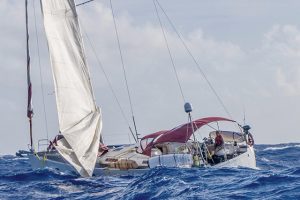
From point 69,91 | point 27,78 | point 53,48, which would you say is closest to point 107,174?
point 69,91

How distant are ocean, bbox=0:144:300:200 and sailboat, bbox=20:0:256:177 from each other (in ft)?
4.46

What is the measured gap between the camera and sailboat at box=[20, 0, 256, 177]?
3369 cm

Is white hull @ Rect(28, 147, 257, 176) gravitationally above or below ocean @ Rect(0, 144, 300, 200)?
above

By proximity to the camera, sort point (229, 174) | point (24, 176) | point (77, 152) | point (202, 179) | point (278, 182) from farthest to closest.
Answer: point (24, 176) → point (77, 152) → point (229, 174) → point (202, 179) → point (278, 182)

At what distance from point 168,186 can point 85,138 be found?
9419 mm

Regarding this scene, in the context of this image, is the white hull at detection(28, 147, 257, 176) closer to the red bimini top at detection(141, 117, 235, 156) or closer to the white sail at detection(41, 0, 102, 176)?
the white sail at detection(41, 0, 102, 176)

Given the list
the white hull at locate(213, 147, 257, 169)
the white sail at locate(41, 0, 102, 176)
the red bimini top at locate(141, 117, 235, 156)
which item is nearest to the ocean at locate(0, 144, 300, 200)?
the white hull at locate(213, 147, 257, 169)

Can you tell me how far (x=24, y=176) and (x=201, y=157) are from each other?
9345 millimetres

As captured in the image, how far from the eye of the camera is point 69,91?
115 feet

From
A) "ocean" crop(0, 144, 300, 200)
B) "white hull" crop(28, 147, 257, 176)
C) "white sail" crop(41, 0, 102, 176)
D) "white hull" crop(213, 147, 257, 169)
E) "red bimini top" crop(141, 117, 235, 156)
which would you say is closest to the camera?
"ocean" crop(0, 144, 300, 200)

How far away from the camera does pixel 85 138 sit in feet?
112

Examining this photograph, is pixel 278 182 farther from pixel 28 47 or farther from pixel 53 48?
pixel 28 47

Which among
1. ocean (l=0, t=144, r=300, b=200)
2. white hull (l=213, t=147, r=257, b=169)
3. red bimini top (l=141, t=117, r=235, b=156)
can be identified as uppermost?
red bimini top (l=141, t=117, r=235, b=156)

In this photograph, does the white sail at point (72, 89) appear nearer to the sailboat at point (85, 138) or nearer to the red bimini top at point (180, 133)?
the sailboat at point (85, 138)
